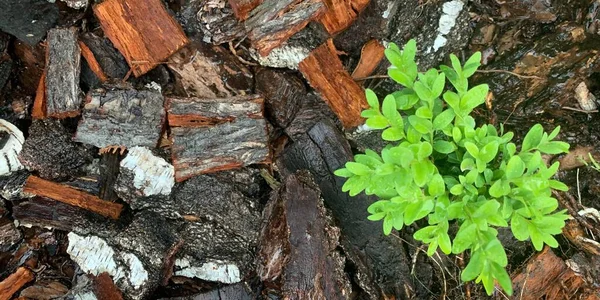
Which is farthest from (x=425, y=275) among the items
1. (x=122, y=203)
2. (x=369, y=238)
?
(x=122, y=203)

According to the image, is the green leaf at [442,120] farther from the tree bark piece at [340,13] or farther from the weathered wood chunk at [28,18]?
the weathered wood chunk at [28,18]

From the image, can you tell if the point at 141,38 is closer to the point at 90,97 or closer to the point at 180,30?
the point at 180,30

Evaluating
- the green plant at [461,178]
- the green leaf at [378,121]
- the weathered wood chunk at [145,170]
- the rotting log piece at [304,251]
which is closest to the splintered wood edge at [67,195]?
the weathered wood chunk at [145,170]

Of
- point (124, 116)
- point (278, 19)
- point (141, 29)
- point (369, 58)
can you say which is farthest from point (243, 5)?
point (124, 116)

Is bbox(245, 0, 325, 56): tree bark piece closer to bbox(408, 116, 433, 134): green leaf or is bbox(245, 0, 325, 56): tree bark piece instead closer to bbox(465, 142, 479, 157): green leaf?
bbox(408, 116, 433, 134): green leaf

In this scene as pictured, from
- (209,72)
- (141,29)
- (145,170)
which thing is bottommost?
(145,170)

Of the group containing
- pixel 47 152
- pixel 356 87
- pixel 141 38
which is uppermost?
pixel 141 38

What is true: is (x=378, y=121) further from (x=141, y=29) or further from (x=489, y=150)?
(x=141, y=29)
